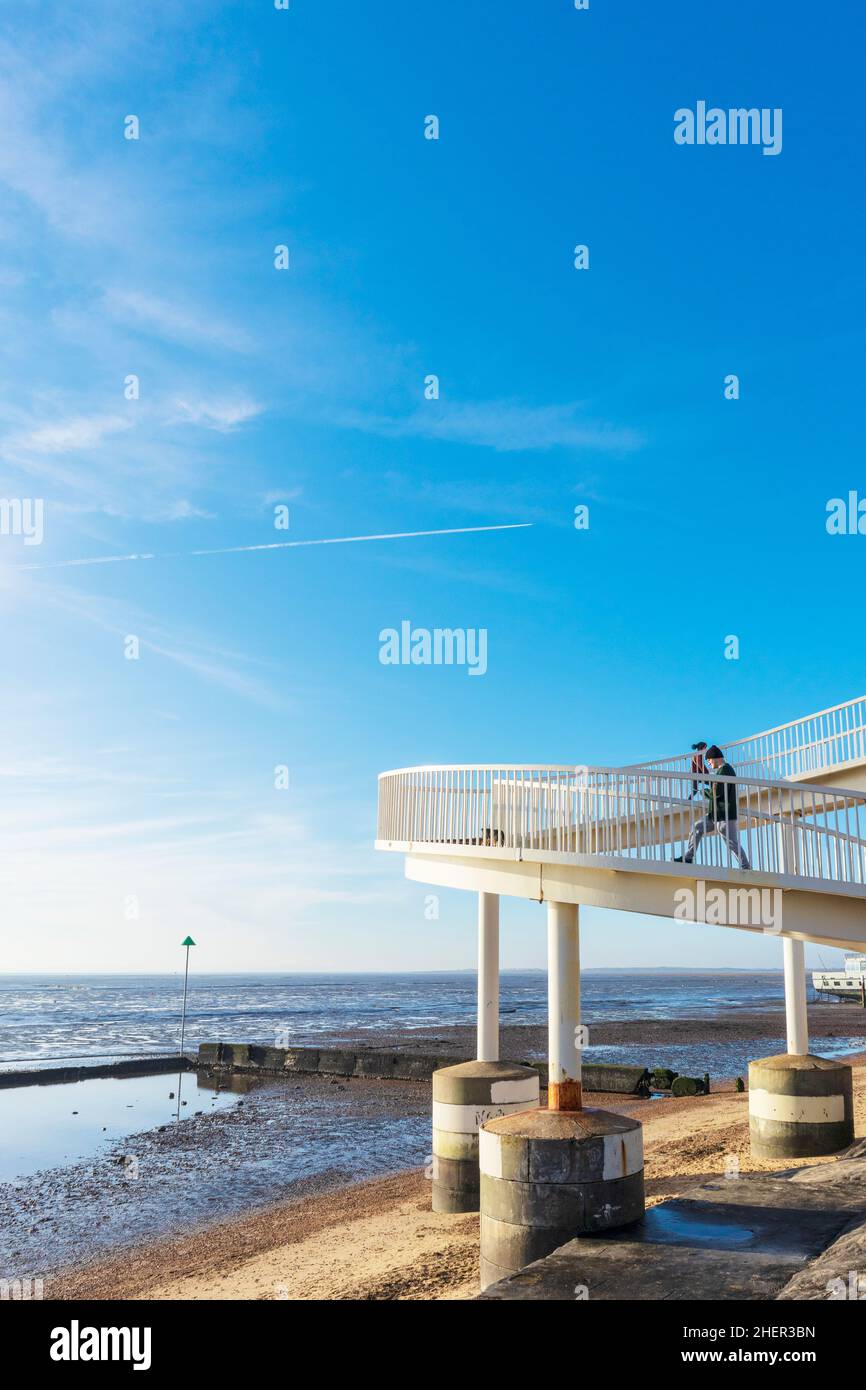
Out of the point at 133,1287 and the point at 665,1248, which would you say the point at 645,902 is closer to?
the point at 665,1248

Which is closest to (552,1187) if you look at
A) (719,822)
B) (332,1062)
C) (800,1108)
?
(719,822)

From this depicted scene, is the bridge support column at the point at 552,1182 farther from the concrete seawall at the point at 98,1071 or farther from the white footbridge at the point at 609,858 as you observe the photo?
the concrete seawall at the point at 98,1071

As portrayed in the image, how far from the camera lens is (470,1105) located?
47.8 feet

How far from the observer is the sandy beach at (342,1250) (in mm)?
12301

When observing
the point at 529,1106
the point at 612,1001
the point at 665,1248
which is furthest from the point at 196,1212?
the point at 612,1001

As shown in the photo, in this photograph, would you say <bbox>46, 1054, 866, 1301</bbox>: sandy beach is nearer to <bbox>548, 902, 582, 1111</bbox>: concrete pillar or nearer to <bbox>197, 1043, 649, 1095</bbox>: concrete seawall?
<bbox>548, 902, 582, 1111</bbox>: concrete pillar

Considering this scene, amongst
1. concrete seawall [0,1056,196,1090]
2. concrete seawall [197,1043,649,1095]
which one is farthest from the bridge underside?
concrete seawall [0,1056,196,1090]

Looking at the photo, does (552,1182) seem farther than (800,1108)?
No

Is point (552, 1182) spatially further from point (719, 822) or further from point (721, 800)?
point (721, 800)

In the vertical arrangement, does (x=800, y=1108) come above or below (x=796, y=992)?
below

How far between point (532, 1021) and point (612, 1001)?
37.7 metres

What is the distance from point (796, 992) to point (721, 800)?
5.73 m

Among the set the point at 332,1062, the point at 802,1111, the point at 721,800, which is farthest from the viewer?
the point at 332,1062
